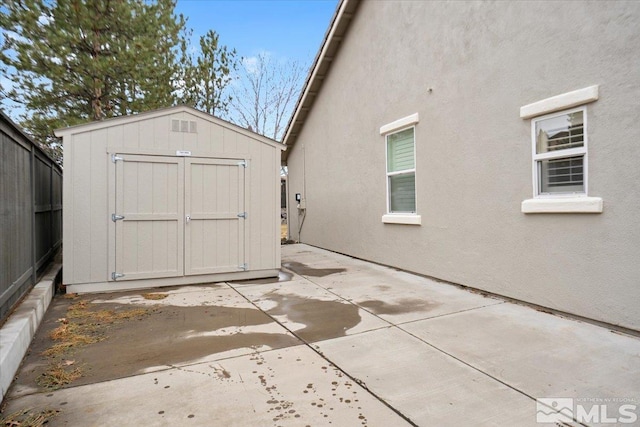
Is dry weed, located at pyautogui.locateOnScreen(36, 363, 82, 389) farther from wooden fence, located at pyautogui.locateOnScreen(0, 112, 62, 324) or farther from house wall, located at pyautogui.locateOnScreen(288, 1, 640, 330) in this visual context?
house wall, located at pyautogui.locateOnScreen(288, 1, 640, 330)

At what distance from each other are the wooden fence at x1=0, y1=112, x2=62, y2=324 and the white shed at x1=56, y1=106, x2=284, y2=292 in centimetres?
55

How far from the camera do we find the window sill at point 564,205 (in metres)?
4.05

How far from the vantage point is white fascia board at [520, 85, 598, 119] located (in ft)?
13.3

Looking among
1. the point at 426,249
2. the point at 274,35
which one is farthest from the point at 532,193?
the point at 274,35

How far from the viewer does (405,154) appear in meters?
7.24

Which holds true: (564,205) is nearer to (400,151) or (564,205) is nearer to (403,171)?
(403,171)

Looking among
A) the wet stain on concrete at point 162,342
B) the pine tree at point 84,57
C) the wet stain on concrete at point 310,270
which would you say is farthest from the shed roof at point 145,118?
the pine tree at point 84,57

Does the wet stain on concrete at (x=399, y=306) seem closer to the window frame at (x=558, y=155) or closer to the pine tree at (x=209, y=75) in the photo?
the window frame at (x=558, y=155)

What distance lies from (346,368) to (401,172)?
4.85 meters

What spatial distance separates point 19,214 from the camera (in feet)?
13.8

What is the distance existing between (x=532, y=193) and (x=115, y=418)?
15.8 feet

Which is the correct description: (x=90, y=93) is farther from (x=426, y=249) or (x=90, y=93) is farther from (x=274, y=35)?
(x=274, y=35)

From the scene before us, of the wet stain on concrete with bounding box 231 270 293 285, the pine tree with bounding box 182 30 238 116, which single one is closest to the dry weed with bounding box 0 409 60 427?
the wet stain on concrete with bounding box 231 270 293 285

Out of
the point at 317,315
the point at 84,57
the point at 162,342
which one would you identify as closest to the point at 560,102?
the point at 317,315
